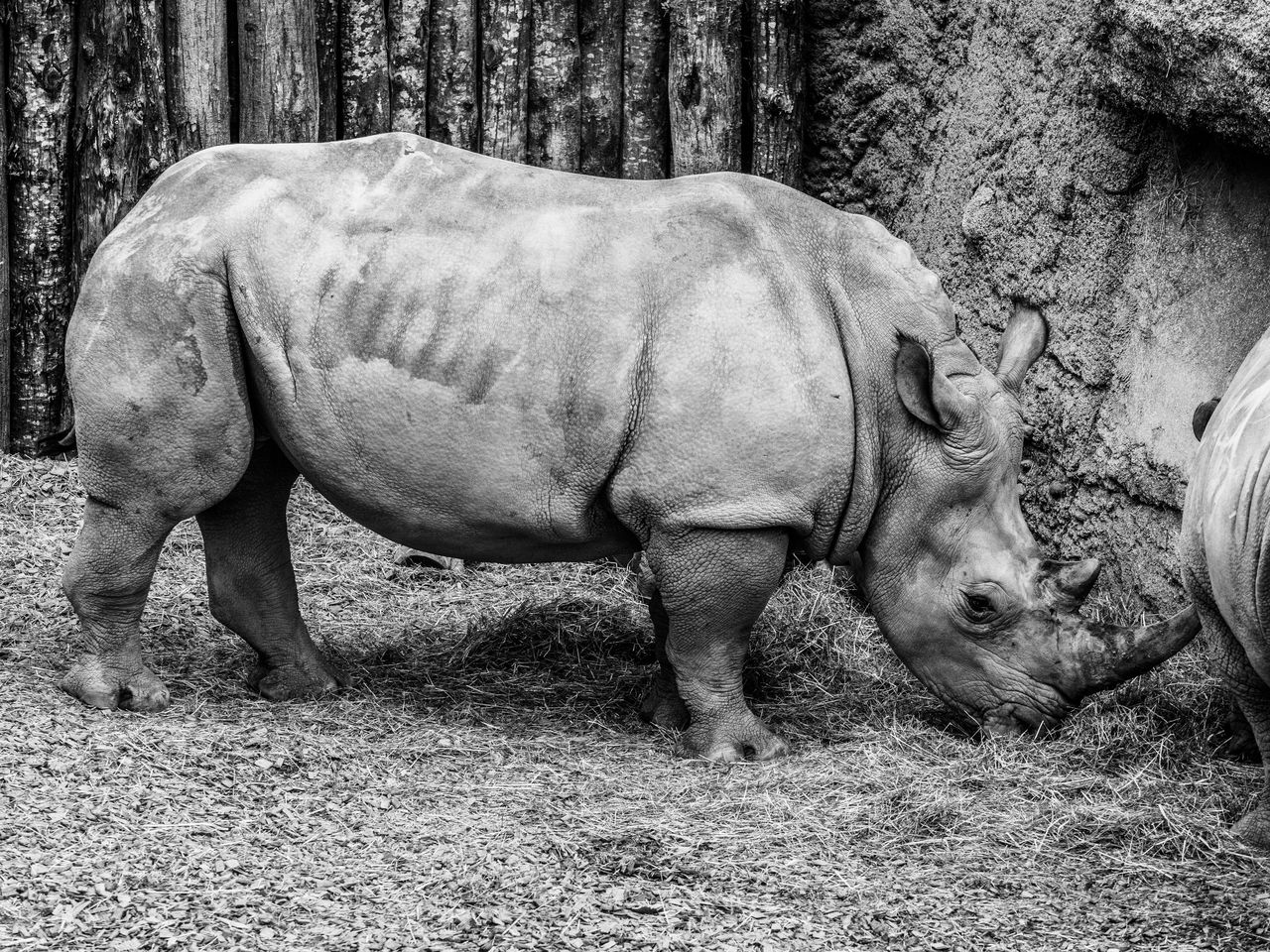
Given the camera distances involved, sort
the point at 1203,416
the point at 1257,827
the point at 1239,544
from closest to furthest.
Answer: the point at 1239,544 < the point at 1257,827 < the point at 1203,416

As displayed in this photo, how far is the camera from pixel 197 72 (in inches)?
284

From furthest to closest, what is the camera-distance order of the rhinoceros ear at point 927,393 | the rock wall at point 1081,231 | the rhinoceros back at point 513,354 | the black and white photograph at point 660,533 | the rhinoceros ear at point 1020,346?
1. the rock wall at point 1081,231
2. the rhinoceros ear at point 1020,346
3. the rhinoceros ear at point 927,393
4. the rhinoceros back at point 513,354
5. the black and white photograph at point 660,533

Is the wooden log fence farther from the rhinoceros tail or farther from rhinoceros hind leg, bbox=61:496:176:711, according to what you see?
rhinoceros hind leg, bbox=61:496:176:711

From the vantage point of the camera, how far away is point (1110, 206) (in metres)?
6.41

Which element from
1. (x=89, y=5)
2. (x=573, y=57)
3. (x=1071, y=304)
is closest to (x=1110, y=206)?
(x=1071, y=304)

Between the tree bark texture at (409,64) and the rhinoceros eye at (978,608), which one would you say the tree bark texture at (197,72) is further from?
the rhinoceros eye at (978,608)

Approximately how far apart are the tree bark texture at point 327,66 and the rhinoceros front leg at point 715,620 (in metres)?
3.16

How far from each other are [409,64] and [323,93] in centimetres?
41

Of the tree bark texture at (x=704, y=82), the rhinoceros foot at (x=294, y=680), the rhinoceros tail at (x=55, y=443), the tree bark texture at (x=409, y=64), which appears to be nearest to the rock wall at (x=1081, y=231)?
the tree bark texture at (x=704, y=82)

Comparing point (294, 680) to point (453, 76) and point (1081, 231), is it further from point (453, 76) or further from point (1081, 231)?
point (1081, 231)

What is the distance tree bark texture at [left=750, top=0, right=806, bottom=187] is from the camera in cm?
752

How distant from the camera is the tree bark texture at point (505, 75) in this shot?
7.31m

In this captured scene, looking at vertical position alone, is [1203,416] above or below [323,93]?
below

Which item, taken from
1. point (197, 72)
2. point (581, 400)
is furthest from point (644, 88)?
point (581, 400)
